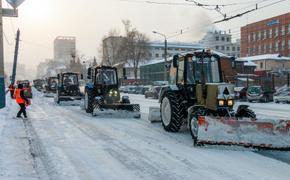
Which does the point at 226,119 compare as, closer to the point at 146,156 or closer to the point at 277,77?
the point at 146,156

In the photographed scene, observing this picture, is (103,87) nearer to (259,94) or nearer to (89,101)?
(89,101)

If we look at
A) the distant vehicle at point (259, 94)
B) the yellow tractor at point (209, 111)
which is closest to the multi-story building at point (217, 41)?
the distant vehicle at point (259, 94)

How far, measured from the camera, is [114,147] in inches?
357

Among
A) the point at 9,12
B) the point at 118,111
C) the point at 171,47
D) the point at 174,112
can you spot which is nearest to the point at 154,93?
the point at 9,12

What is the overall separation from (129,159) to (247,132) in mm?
2880

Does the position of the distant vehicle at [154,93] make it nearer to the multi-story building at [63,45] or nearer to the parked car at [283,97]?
the parked car at [283,97]

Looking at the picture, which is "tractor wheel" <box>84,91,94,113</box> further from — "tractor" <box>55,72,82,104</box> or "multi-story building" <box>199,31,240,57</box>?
"multi-story building" <box>199,31,240,57</box>

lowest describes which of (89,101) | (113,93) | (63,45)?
(89,101)

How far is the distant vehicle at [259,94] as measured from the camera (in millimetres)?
31719

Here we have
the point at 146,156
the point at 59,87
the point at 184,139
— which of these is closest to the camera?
the point at 146,156

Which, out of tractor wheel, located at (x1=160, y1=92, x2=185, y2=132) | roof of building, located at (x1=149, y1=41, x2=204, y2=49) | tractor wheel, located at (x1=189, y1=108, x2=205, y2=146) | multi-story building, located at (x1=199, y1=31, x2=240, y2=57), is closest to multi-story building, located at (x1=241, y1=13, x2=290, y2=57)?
multi-story building, located at (x1=199, y1=31, x2=240, y2=57)

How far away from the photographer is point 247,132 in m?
8.80

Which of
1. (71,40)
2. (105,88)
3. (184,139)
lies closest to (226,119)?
(184,139)

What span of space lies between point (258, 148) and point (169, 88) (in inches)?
148
